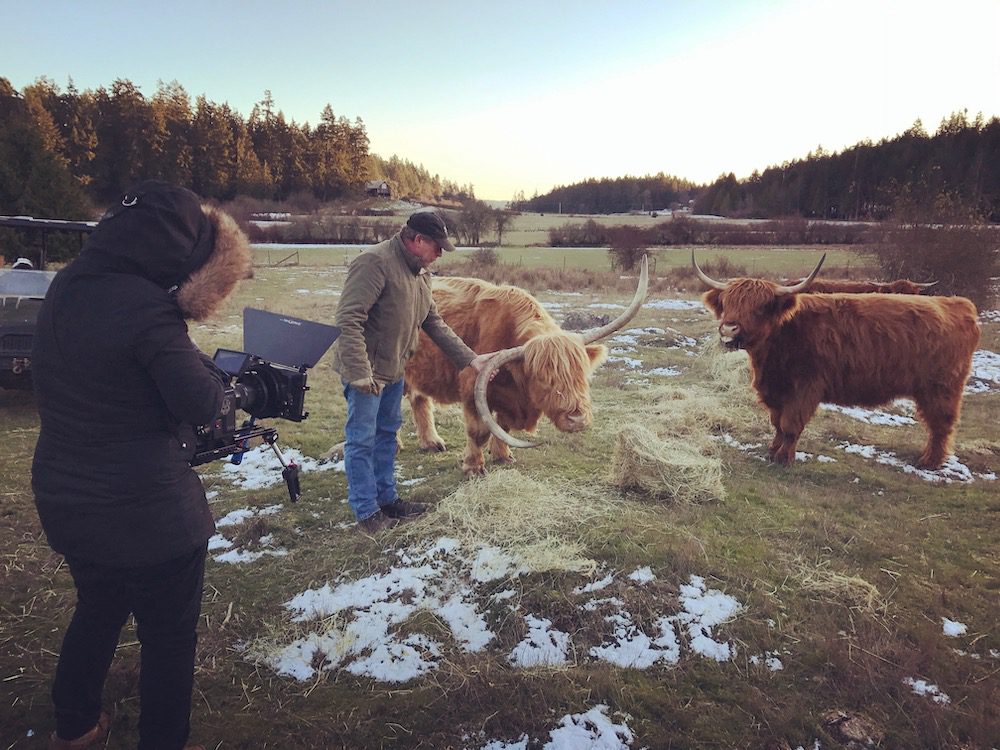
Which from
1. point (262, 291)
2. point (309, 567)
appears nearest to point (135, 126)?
point (262, 291)

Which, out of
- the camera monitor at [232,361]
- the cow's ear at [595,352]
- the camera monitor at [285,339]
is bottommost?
the cow's ear at [595,352]

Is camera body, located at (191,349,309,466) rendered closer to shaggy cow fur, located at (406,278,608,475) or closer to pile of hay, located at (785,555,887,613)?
shaggy cow fur, located at (406,278,608,475)

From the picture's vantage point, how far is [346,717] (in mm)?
2271

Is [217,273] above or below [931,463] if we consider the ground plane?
above

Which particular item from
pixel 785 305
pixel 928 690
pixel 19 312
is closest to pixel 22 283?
pixel 19 312

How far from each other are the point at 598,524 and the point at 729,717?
164cm

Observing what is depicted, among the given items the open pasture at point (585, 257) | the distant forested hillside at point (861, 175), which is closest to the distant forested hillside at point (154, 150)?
the open pasture at point (585, 257)

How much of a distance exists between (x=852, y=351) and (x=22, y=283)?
33.1ft

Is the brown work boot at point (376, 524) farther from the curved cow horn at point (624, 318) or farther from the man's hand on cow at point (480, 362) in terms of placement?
the curved cow horn at point (624, 318)

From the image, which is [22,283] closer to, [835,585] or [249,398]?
[249,398]

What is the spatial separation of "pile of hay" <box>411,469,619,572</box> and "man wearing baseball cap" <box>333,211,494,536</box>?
1.36 feet

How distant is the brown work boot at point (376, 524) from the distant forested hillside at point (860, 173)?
4492cm

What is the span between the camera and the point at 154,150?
140 ft

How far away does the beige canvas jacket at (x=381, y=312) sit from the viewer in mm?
3381
